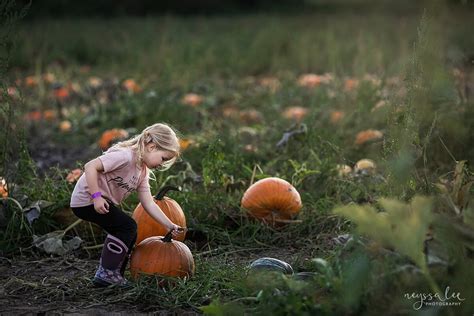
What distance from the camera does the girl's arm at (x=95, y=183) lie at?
331 centimetres

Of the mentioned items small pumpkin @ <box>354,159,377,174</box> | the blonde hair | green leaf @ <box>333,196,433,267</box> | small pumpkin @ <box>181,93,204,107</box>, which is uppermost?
green leaf @ <box>333,196,433,267</box>

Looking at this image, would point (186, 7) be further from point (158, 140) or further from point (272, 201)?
point (158, 140)

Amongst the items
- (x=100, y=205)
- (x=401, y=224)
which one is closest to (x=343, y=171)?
(x=100, y=205)

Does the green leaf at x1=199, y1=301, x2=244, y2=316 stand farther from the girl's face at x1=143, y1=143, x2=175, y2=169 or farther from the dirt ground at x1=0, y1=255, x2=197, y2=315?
the girl's face at x1=143, y1=143, x2=175, y2=169

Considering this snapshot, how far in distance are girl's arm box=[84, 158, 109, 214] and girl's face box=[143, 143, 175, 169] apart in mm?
202

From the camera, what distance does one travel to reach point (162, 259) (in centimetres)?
341

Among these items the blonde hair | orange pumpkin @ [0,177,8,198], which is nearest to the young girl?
the blonde hair

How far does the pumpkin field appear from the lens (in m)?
2.54

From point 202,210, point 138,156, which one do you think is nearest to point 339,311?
point 138,156

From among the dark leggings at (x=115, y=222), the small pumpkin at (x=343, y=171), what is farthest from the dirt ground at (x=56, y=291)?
the small pumpkin at (x=343, y=171)

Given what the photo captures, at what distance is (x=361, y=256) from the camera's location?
2.49 m

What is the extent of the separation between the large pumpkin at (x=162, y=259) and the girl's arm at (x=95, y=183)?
0.26 meters

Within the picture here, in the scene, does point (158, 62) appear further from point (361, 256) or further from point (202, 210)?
point (361, 256)

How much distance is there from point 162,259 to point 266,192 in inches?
38.1
